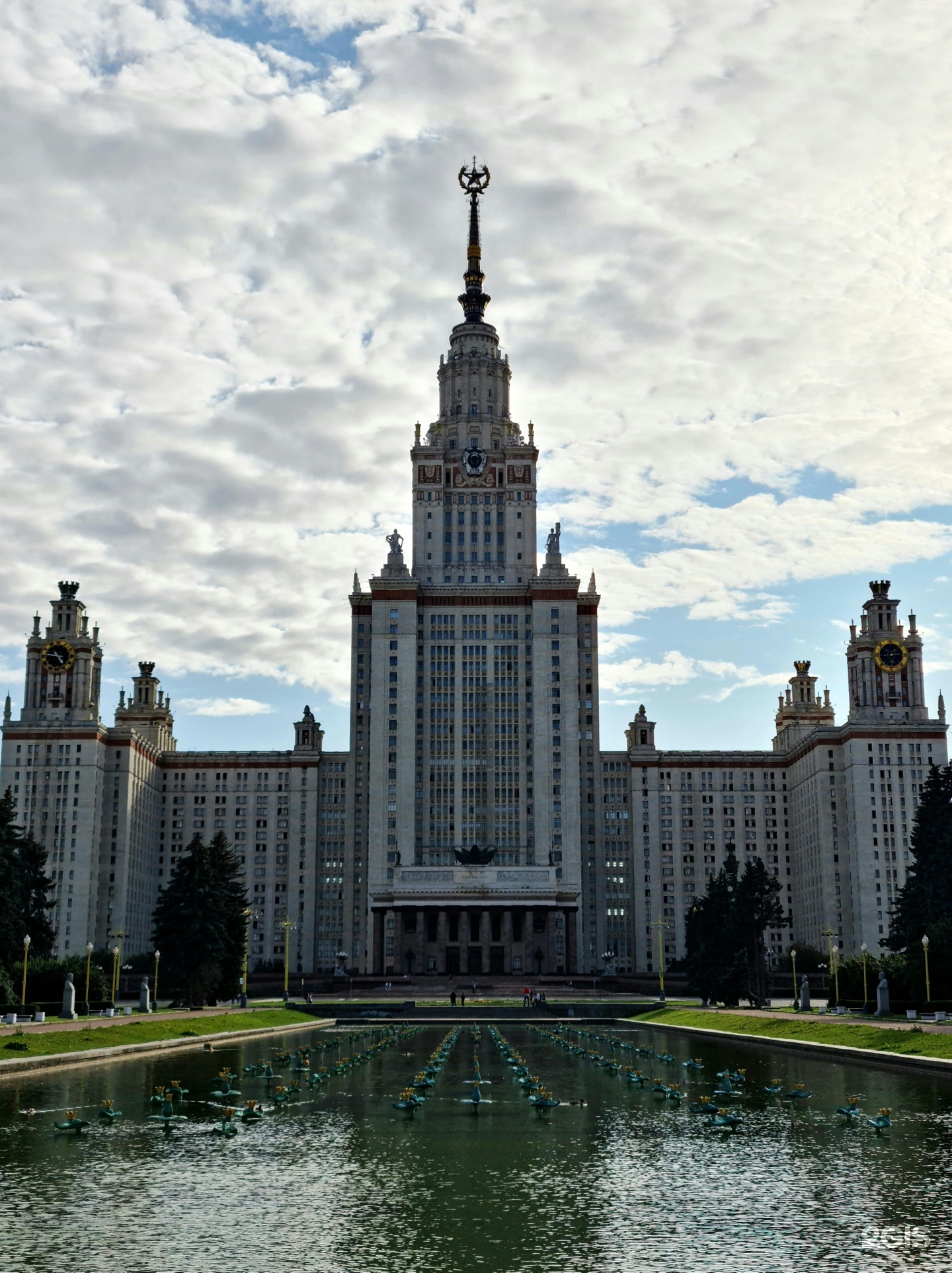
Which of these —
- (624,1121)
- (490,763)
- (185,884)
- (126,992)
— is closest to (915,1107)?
(624,1121)

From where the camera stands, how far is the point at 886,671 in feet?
572

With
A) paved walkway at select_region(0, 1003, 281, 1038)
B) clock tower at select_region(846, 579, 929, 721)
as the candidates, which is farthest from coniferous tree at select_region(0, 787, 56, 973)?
clock tower at select_region(846, 579, 929, 721)

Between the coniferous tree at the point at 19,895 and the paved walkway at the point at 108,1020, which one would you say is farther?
the coniferous tree at the point at 19,895

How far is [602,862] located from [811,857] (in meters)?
27.3

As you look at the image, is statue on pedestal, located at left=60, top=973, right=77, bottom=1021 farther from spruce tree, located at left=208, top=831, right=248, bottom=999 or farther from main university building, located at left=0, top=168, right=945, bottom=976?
main university building, located at left=0, top=168, right=945, bottom=976

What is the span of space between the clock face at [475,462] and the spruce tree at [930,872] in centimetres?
8866

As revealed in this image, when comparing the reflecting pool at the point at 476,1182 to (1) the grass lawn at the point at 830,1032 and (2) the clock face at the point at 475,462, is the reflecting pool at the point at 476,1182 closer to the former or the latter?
(1) the grass lawn at the point at 830,1032

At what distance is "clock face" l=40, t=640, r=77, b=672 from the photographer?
17400 cm

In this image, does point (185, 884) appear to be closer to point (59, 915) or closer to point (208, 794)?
point (59, 915)

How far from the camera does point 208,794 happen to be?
192125 millimetres

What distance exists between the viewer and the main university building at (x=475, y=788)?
16750 centimetres

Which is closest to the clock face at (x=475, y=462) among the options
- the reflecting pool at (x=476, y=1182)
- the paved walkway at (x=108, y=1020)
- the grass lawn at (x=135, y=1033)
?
the paved walkway at (x=108, y=1020)

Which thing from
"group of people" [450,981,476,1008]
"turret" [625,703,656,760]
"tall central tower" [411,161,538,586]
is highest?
"tall central tower" [411,161,538,586]

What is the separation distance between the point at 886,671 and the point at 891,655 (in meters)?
2.18
